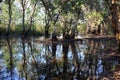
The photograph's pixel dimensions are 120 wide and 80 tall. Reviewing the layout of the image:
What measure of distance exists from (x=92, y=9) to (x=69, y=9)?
16.8 metres

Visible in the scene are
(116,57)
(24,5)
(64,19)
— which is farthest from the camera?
(24,5)

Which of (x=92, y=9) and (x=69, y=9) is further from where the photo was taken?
(x=92, y=9)

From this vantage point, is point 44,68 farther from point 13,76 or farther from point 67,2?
point 67,2

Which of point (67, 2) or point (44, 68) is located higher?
point (67, 2)

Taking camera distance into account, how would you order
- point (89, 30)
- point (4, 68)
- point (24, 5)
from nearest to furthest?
point (4, 68), point (24, 5), point (89, 30)

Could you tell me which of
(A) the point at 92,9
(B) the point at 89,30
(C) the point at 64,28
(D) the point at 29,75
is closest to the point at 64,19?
(C) the point at 64,28

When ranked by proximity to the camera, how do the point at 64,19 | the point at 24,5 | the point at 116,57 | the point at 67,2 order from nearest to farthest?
the point at 116,57
the point at 67,2
the point at 64,19
the point at 24,5

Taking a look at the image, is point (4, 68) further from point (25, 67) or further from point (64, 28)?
point (64, 28)

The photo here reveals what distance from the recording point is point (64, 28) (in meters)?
50.3

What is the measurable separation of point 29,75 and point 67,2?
1213 inches

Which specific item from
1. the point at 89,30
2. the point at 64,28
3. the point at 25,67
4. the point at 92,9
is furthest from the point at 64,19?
the point at 25,67

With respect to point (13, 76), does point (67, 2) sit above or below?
above

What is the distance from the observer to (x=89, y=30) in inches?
2985

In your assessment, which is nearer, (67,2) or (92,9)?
(67,2)
